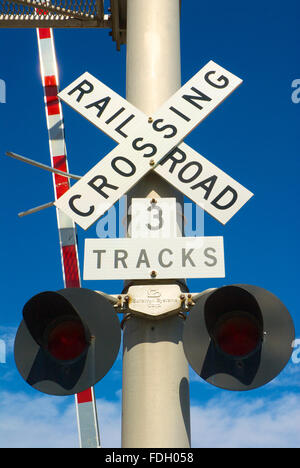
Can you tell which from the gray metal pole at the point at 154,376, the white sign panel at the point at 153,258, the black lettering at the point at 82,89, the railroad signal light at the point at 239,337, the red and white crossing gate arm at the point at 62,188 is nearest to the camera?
the railroad signal light at the point at 239,337

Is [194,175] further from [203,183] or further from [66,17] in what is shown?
[66,17]

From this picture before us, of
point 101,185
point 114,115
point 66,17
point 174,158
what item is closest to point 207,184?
point 174,158

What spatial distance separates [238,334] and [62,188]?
6160mm

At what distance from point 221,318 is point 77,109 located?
1801 mm

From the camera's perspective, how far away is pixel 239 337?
2918 millimetres

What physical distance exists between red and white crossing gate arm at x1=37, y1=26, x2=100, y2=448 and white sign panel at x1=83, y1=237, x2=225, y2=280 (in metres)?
4.74

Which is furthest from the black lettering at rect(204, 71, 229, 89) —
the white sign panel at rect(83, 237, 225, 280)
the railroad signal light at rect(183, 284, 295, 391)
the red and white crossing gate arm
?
the red and white crossing gate arm

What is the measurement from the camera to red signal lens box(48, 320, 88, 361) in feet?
9.71

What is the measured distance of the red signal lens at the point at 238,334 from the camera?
113 inches

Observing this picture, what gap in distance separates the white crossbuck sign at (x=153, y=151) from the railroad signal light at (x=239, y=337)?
79 centimetres

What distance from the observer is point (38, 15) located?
6789 millimetres

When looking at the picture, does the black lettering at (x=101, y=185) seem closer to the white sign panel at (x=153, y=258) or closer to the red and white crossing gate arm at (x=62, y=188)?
the white sign panel at (x=153, y=258)

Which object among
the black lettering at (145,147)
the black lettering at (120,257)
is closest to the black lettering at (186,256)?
the black lettering at (120,257)

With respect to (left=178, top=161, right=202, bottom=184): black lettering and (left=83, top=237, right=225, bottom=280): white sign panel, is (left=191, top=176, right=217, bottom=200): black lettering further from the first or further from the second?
(left=83, top=237, right=225, bottom=280): white sign panel
